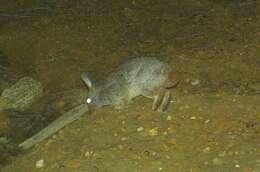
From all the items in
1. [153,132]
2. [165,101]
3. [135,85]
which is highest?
[135,85]

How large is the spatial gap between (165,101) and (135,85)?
0.36 m

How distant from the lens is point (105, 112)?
218 inches

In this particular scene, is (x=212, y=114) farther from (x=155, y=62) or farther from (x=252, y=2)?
(x=252, y=2)

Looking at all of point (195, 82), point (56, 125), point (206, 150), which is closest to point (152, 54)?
point (195, 82)

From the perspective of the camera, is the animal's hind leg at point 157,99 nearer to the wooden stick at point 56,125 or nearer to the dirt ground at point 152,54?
the dirt ground at point 152,54

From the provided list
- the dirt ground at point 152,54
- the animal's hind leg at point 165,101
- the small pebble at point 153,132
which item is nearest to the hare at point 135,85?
the animal's hind leg at point 165,101

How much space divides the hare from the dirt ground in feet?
0.40

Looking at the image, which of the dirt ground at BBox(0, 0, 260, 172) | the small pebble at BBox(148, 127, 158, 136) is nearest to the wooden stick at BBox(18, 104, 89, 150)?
the dirt ground at BBox(0, 0, 260, 172)

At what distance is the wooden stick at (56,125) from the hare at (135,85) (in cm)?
24

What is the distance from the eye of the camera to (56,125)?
553 centimetres

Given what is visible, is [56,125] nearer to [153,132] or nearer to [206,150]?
[153,132]

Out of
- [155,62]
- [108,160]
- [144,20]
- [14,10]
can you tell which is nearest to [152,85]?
[155,62]

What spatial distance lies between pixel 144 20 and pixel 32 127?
2.44m

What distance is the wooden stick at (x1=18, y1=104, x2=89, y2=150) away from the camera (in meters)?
5.41
